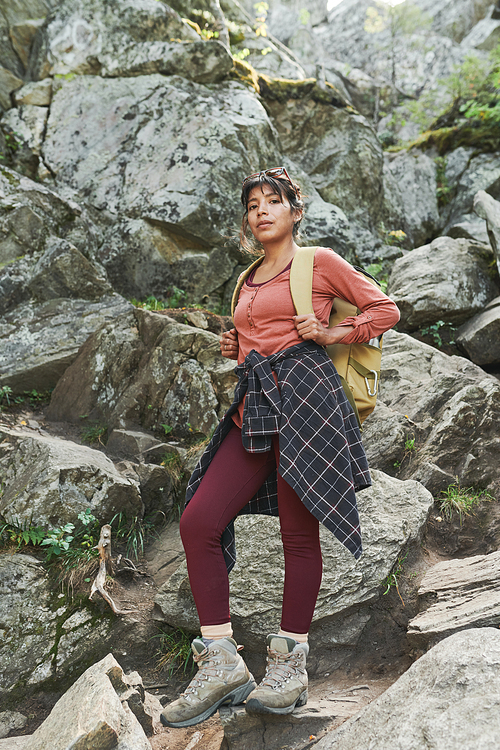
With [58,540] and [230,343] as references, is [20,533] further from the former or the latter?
[230,343]

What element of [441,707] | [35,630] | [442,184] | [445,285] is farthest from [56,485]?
[442,184]

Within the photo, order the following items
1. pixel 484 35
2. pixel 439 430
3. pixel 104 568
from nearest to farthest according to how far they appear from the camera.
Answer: pixel 104 568 < pixel 439 430 < pixel 484 35

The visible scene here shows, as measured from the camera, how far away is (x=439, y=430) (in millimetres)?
5102

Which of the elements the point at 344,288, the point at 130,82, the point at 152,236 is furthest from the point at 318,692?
the point at 130,82

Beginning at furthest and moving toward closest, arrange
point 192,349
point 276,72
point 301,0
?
point 301,0, point 276,72, point 192,349

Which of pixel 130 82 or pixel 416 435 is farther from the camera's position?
pixel 130 82

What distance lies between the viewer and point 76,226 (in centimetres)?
760

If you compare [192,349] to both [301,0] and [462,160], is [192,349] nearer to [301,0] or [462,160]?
[462,160]

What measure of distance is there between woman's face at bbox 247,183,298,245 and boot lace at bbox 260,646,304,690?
2.10 meters

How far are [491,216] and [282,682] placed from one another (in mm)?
7158

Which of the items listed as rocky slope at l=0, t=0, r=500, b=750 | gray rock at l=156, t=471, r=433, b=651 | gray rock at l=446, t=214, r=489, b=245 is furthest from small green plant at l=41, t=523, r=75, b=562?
gray rock at l=446, t=214, r=489, b=245

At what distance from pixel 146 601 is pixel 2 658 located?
1.09 meters

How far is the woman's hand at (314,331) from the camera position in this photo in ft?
8.21

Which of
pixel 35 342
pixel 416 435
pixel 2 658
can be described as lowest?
pixel 2 658
